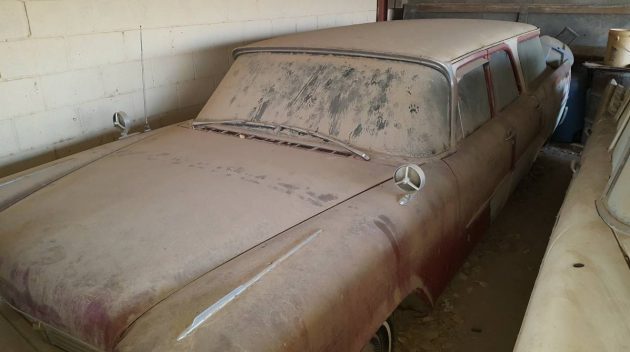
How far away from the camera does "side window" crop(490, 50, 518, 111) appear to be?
10.8ft

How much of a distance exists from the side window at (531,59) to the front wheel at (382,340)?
8.45 ft

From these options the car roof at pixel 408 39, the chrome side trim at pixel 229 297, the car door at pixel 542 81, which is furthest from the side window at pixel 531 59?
the chrome side trim at pixel 229 297

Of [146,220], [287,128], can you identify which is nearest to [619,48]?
[287,128]

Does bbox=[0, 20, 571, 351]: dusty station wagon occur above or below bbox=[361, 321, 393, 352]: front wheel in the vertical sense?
above

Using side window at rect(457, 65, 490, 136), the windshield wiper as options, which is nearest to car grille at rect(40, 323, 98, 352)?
the windshield wiper

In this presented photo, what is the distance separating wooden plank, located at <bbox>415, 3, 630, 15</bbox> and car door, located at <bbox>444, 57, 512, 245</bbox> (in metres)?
4.18

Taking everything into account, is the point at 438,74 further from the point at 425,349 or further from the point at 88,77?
the point at 88,77

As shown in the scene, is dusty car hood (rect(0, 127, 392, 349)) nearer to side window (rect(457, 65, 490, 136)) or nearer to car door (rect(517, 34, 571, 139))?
side window (rect(457, 65, 490, 136))

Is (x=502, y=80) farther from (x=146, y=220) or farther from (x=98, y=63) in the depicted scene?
(x=98, y=63)

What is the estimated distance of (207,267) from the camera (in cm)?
173

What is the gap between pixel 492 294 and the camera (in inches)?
123

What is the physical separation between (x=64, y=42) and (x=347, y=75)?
2064 mm

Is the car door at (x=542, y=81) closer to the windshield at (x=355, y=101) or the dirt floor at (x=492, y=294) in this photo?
the dirt floor at (x=492, y=294)

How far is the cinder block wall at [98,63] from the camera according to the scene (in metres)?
3.17
